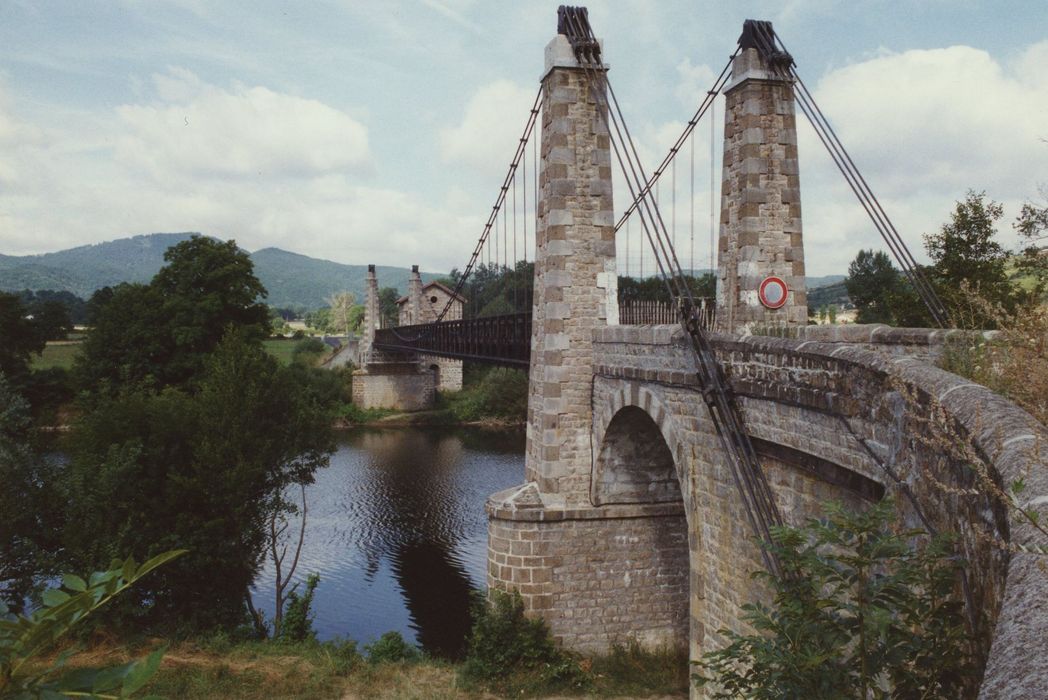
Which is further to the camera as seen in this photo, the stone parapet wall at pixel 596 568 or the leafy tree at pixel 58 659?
the stone parapet wall at pixel 596 568

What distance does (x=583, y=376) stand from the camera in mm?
12555

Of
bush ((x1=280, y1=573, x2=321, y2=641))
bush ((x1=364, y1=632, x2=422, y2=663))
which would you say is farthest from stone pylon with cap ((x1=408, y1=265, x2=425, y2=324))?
bush ((x1=364, y1=632, x2=422, y2=663))

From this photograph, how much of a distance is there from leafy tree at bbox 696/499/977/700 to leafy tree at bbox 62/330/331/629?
11.3 meters

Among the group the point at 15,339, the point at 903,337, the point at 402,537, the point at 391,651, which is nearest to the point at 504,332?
the point at 402,537

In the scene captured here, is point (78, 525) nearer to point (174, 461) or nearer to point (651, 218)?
→ point (174, 461)

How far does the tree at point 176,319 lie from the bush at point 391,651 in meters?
14.1

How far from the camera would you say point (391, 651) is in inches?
522

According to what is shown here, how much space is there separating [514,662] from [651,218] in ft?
22.7

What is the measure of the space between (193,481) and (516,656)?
623cm

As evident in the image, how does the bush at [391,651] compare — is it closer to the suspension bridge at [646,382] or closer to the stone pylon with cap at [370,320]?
the suspension bridge at [646,382]

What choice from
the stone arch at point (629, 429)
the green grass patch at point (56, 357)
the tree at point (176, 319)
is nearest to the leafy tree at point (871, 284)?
the stone arch at point (629, 429)

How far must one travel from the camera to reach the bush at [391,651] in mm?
13078

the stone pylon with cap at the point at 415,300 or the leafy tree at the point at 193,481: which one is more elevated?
the stone pylon with cap at the point at 415,300

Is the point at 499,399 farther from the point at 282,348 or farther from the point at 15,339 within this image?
the point at 282,348
